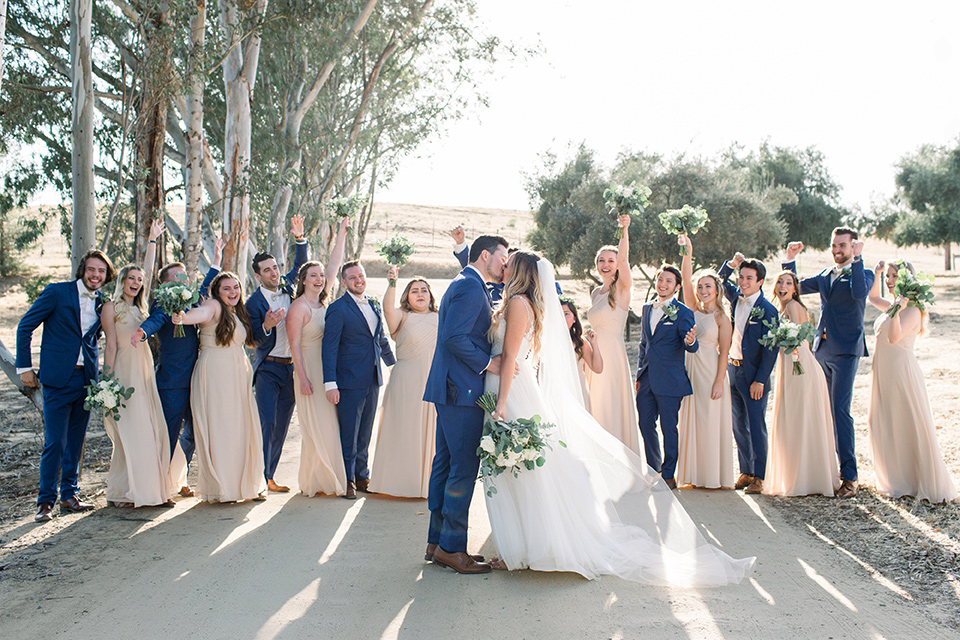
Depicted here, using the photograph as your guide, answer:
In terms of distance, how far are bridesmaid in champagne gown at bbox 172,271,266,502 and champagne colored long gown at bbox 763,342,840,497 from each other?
4.94 meters

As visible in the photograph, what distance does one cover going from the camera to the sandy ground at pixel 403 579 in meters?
4.18

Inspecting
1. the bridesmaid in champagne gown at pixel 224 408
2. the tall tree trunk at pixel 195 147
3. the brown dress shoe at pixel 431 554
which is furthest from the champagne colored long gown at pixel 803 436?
the tall tree trunk at pixel 195 147

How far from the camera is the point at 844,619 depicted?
4.30 metres

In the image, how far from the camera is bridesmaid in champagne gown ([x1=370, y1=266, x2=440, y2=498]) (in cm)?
731

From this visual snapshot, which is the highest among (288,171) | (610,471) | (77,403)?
(288,171)

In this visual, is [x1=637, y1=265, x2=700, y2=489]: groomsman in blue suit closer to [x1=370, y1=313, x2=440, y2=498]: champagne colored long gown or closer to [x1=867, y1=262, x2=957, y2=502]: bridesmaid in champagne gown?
[x1=867, y1=262, x2=957, y2=502]: bridesmaid in champagne gown

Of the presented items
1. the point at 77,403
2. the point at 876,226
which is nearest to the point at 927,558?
the point at 77,403

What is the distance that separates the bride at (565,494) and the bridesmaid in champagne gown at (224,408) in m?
2.93

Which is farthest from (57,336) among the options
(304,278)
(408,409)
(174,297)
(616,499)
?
(616,499)

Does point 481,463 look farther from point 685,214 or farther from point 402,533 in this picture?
point 685,214

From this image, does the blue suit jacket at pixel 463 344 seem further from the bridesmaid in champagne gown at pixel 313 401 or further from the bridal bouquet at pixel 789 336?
the bridal bouquet at pixel 789 336

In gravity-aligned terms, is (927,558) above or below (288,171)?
below

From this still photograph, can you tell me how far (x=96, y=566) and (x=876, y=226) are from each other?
143 ft

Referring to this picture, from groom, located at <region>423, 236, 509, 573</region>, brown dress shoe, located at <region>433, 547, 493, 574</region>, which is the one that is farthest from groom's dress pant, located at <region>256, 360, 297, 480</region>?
brown dress shoe, located at <region>433, 547, 493, 574</region>
